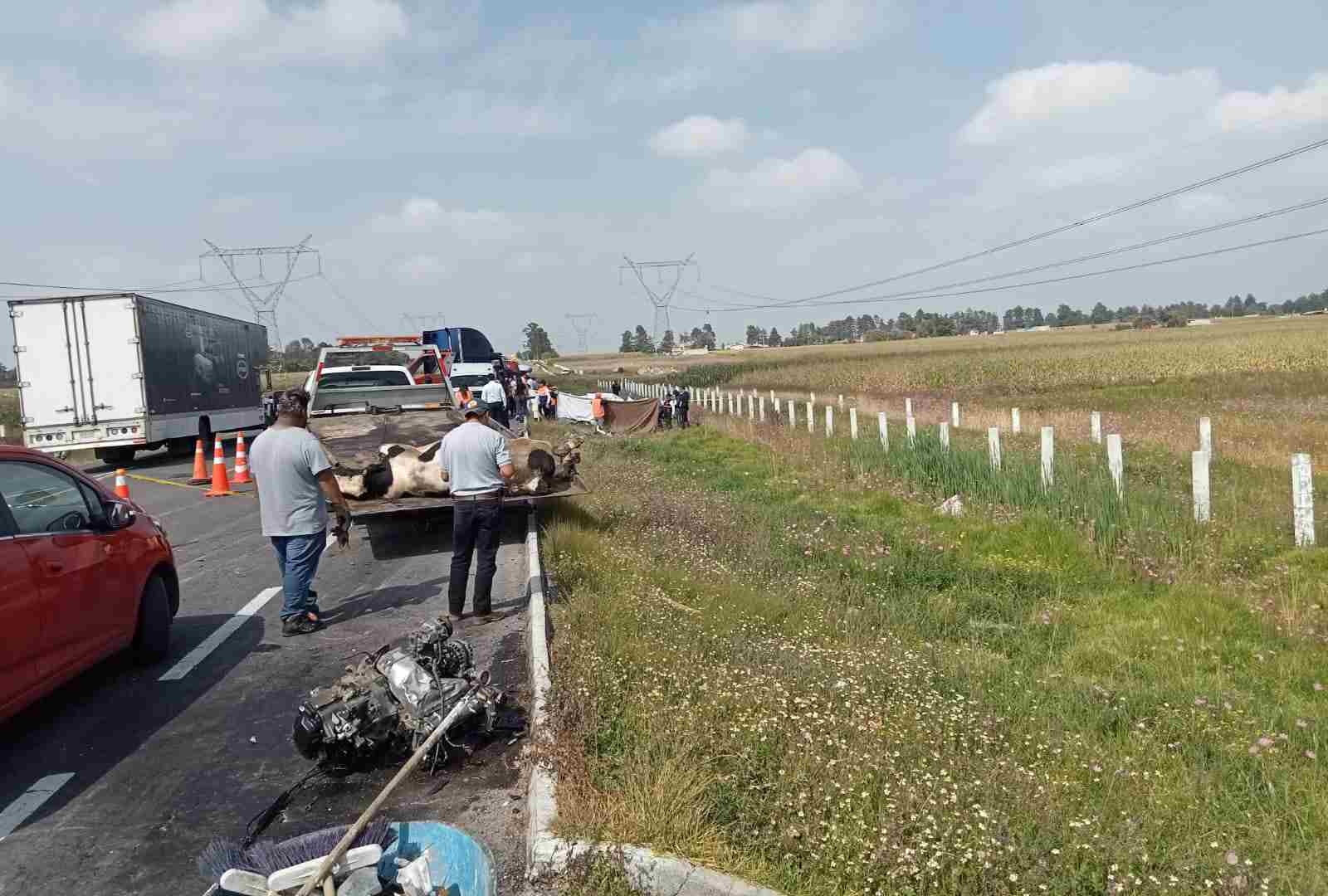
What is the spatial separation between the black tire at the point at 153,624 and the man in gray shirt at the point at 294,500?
802 mm

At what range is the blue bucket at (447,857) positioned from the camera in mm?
3410

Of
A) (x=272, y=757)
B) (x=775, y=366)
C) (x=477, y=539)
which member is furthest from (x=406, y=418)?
(x=775, y=366)

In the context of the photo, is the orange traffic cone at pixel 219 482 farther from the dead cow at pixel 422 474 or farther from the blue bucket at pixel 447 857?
the blue bucket at pixel 447 857

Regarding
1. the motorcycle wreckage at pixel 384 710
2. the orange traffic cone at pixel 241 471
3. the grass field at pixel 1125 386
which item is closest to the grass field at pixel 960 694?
the motorcycle wreckage at pixel 384 710

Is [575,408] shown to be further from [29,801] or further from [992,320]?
[992,320]

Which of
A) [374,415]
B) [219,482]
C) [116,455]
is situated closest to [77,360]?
[116,455]

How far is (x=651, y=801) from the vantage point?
3.82 metres

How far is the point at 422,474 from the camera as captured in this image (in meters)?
9.58

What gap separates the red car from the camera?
4.83 m

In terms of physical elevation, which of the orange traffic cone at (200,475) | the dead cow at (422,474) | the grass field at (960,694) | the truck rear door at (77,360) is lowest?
the grass field at (960,694)

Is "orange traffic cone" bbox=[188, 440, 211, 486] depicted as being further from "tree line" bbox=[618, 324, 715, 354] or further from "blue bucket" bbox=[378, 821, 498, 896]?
"tree line" bbox=[618, 324, 715, 354]

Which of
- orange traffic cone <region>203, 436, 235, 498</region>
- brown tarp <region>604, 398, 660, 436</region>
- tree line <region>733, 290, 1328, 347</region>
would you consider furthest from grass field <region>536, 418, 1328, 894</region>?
tree line <region>733, 290, 1328, 347</region>

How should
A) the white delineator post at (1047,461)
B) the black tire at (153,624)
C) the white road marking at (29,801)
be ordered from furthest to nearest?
the white delineator post at (1047,461)
the black tire at (153,624)
the white road marking at (29,801)

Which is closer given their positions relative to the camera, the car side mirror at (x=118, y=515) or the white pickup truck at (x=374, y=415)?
the car side mirror at (x=118, y=515)
